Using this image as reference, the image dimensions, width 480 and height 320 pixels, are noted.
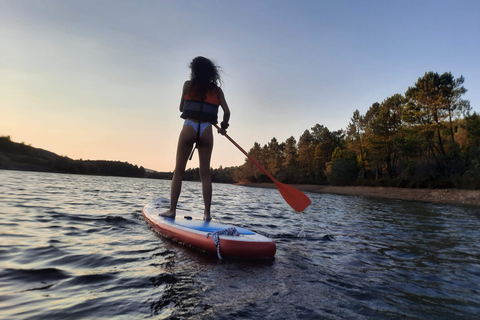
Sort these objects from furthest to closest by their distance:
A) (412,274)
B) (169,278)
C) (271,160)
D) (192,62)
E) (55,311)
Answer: (271,160) < (192,62) < (412,274) < (169,278) < (55,311)

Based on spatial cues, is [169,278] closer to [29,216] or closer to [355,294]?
[355,294]

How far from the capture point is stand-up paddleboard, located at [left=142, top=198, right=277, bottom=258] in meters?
3.39

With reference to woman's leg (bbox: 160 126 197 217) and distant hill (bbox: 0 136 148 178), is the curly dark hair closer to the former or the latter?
woman's leg (bbox: 160 126 197 217)

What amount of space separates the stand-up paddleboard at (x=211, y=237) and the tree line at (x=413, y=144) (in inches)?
1122

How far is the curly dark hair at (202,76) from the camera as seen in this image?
14.5ft

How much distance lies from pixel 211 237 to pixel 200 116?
1953 mm

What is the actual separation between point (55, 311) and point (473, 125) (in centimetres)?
3930

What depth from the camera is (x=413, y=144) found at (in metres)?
33.4

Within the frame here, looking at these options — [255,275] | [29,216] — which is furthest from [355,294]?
[29,216]

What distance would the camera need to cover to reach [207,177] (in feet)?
15.0

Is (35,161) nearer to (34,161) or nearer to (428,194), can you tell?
(34,161)

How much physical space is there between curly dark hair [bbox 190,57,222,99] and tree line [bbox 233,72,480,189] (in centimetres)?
2859

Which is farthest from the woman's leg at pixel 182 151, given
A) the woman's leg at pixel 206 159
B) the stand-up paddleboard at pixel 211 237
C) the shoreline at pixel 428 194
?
the shoreline at pixel 428 194

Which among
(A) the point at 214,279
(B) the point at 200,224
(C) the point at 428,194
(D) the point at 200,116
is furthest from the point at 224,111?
(C) the point at 428,194
